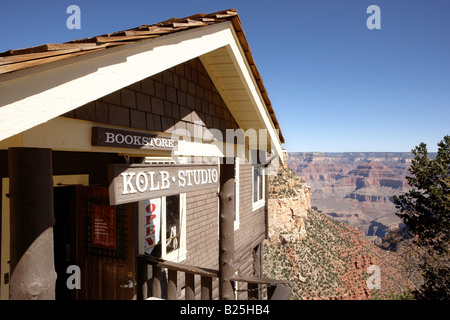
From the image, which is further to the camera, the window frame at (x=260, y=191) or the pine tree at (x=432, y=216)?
the pine tree at (x=432, y=216)

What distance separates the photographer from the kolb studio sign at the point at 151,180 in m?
A: 2.36

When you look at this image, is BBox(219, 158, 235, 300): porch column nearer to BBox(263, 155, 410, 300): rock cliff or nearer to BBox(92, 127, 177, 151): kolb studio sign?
BBox(92, 127, 177, 151): kolb studio sign

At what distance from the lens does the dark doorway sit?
4.56m

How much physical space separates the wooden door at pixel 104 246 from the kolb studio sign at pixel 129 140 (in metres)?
1.12

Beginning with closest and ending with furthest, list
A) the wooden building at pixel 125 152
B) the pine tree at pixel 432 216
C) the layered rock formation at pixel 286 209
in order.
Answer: the wooden building at pixel 125 152 → the pine tree at pixel 432 216 → the layered rock formation at pixel 286 209

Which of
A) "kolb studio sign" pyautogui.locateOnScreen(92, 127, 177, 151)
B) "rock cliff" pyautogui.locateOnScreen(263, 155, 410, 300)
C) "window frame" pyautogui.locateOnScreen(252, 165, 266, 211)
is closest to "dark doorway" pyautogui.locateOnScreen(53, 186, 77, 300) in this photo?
"kolb studio sign" pyautogui.locateOnScreen(92, 127, 177, 151)

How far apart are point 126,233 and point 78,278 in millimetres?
1214

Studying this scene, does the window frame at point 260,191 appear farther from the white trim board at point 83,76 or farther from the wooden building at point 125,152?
the white trim board at point 83,76

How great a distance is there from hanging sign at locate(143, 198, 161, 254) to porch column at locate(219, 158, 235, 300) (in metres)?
1.81

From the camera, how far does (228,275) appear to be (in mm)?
4387

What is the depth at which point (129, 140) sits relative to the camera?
3148 mm

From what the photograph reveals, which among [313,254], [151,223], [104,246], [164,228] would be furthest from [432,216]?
[313,254]

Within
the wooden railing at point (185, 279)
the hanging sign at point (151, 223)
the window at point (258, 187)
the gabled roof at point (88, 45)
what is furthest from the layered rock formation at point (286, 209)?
the gabled roof at point (88, 45)
